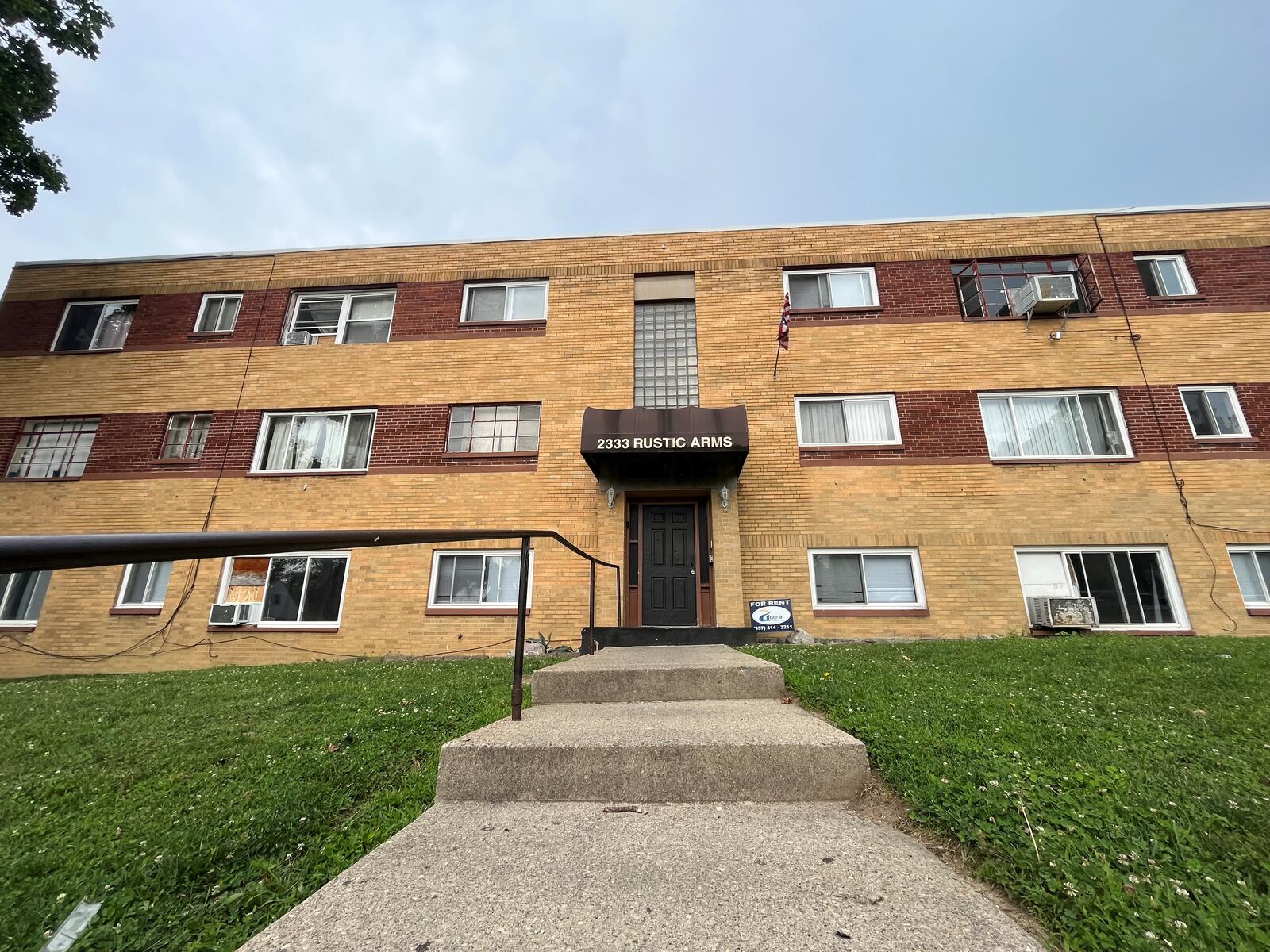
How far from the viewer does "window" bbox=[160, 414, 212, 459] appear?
1023 cm

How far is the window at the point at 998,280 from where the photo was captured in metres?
10.0

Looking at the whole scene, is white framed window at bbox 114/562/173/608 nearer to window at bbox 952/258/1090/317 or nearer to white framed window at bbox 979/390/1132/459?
white framed window at bbox 979/390/1132/459

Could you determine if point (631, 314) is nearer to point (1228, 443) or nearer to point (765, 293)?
point (765, 293)

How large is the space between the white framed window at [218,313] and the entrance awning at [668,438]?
30.2 feet

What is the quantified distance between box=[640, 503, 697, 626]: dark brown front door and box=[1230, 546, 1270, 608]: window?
927cm

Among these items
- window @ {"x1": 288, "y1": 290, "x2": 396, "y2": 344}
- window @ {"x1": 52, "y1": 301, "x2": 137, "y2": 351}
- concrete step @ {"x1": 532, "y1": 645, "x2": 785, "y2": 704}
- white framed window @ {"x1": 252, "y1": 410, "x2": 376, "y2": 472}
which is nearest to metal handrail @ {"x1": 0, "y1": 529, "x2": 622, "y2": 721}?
concrete step @ {"x1": 532, "y1": 645, "x2": 785, "y2": 704}

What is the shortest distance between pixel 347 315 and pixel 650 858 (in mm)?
12333

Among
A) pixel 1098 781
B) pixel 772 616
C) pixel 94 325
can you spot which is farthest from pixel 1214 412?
pixel 94 325

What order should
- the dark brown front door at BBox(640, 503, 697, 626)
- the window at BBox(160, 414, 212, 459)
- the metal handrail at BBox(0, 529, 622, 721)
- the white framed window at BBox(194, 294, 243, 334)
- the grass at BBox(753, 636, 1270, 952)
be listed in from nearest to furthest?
the metal handrail at BBox(0, 529, 622, 721), the grass at BBox(753, 636, 1270, 952), the dark brown front door at BBox(640, 503, 697, 626), the window at BBox(160, 414, 212, 459), the white framed window at BBox(194, 294, 243, 334)

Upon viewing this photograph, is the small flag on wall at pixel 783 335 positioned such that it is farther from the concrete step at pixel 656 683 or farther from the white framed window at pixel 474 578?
→ the concrete step at pixel 656 683

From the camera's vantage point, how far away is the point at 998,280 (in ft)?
33.6

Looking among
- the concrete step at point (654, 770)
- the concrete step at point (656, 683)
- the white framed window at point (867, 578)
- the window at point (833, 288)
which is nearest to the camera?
the concrete step at point (654, 770)

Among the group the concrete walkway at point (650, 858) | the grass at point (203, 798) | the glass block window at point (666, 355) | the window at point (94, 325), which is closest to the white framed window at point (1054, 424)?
the glass block window at point (666, 355)

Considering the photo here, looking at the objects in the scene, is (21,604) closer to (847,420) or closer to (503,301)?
(503,301)
